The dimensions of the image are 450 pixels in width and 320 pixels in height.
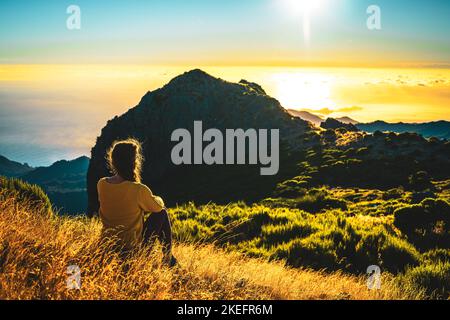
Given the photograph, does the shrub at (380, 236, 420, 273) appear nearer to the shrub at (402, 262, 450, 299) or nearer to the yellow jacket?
the shrub at (402, 262, 450, 299)

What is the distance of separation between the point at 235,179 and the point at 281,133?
53.0 feet


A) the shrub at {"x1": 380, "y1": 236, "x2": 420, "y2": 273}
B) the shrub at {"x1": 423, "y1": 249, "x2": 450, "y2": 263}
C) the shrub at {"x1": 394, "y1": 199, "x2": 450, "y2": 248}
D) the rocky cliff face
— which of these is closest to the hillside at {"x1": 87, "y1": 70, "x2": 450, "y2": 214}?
the rocky cliff face

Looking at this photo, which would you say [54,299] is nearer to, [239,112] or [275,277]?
[275,277]

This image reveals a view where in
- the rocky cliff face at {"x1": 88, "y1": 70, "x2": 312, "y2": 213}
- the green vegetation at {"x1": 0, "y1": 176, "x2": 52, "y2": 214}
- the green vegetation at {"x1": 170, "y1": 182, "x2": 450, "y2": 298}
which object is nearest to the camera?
the green vegetation at {"x1": 170, "y1": 182, "x2": 450, "y2": 298}

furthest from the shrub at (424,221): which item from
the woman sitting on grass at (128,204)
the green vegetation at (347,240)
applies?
the woman sitting on grass at (128,204)

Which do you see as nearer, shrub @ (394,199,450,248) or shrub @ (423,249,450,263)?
shrub @ (423,249,450,263)

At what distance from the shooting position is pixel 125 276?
15.5 feet

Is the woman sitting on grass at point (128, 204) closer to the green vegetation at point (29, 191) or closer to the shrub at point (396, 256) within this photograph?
the green vegetation at point (29, 191)

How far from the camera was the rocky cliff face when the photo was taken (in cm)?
6112

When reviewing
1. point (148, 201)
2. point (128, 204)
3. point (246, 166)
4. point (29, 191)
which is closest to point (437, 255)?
point (148, 201)

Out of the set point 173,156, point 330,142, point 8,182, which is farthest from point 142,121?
point 8,182

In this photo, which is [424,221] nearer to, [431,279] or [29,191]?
[431,279]

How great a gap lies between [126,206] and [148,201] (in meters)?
0.29
